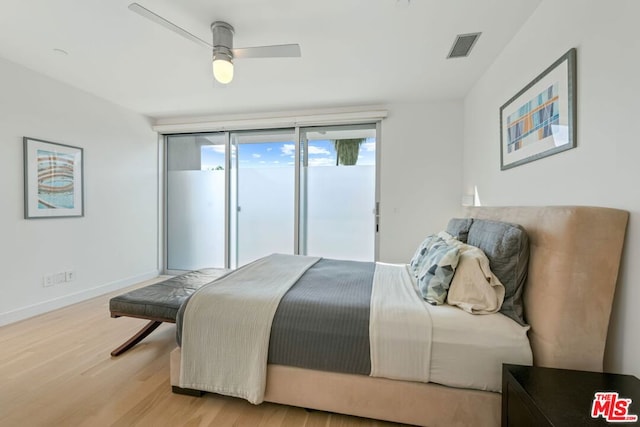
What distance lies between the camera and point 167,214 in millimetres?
4332

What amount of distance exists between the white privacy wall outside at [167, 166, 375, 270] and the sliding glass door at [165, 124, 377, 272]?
0.04 ft

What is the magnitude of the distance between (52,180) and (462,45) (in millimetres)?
4168

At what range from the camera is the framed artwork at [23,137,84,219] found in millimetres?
2660

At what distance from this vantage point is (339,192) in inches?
147

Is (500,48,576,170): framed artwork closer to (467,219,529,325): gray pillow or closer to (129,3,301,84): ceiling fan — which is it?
(467,219,529,325): gray pillow

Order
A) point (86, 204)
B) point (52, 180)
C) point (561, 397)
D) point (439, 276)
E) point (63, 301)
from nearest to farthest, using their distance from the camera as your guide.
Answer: point (561, 397), point (439, 276), point (52, 180), point (63, 301), point (86, 204)

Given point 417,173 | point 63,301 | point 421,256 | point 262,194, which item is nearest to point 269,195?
point 262,194

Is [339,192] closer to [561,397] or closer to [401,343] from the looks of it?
[401,343]

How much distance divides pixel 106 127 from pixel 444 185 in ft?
14.2

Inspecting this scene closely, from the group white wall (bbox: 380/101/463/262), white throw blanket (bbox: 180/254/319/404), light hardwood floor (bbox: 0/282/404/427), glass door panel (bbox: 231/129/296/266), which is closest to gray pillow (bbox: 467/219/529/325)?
light hardwood floor (bbox: 0/282/404/427)

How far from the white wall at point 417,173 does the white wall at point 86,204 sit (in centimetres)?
345

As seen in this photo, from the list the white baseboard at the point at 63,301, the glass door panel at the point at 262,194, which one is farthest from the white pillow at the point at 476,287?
the white baseboard at the point at 63,301

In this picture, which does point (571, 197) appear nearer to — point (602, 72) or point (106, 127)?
point (602, 72)

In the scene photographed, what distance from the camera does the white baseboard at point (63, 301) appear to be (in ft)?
8.37
